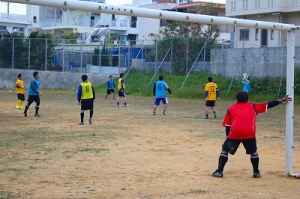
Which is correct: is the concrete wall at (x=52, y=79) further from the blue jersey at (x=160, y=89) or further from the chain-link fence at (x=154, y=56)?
the blue jersey at (x=160, y=89)

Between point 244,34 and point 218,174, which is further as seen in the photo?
point 244,34

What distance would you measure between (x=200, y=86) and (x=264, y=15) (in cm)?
847

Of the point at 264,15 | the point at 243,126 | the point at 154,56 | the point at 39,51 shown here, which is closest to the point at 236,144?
the point at 243,126

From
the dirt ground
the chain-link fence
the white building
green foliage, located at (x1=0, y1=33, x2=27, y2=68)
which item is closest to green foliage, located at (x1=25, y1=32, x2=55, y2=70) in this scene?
the chain-link fence

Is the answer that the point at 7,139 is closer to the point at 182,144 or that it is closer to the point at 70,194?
the point at 182,144

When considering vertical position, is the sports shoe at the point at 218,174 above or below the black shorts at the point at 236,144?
below

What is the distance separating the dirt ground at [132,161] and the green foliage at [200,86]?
13.7m

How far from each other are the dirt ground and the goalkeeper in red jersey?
15.1 inches

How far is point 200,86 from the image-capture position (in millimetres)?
38312

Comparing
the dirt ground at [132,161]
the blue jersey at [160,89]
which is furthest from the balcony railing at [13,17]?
the dirt ground at [132,161]

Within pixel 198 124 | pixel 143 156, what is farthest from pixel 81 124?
pixel 143 156

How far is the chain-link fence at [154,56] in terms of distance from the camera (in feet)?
120

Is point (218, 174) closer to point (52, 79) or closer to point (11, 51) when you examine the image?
point (52, 79)

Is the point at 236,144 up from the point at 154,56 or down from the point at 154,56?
down
